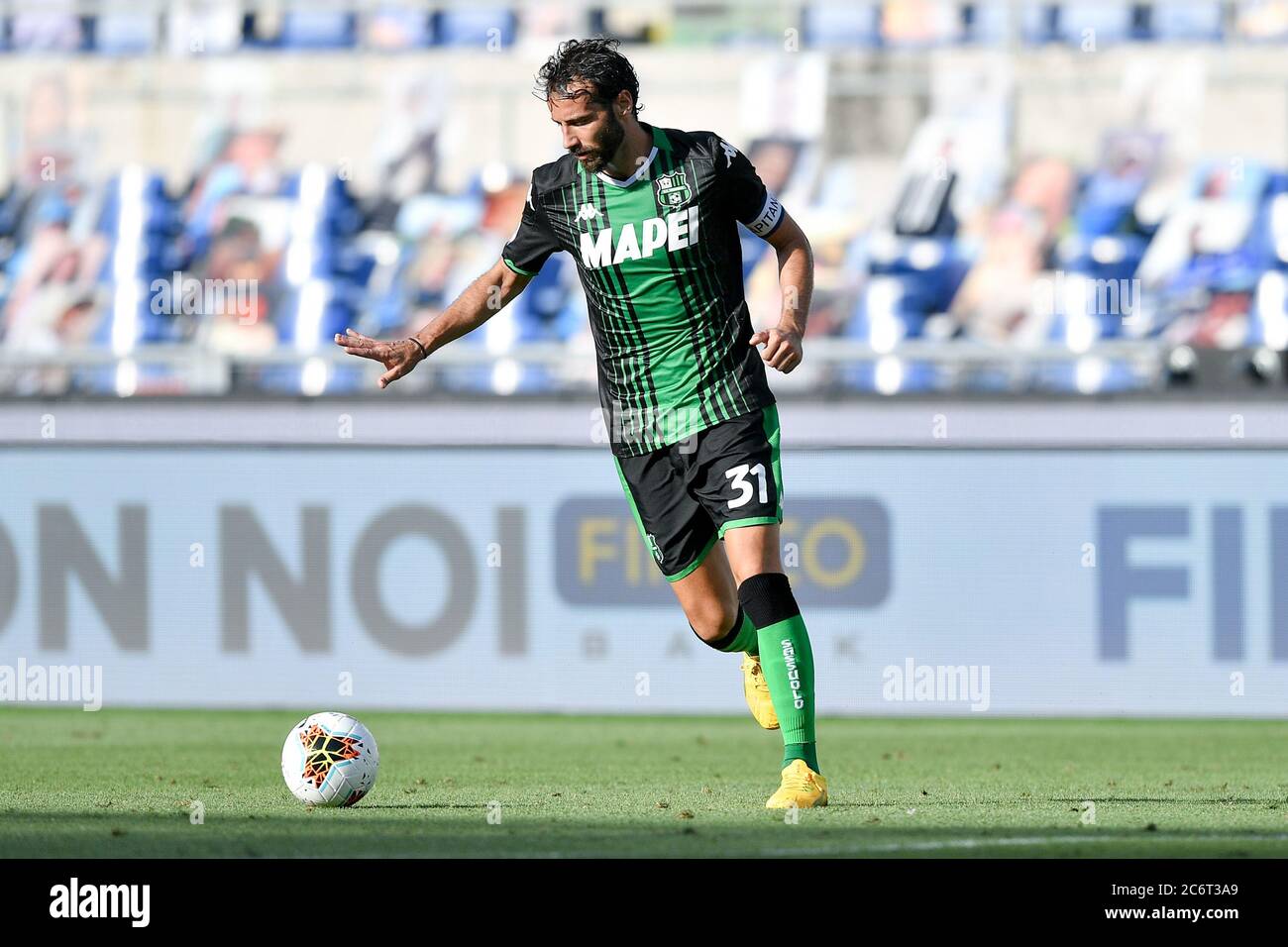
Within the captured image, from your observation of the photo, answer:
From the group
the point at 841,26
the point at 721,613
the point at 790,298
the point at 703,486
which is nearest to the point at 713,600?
the point at 721,613

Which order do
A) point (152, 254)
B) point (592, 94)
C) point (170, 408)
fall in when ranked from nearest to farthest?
point (592, 94) < point (170, 408) < point (152, 254)

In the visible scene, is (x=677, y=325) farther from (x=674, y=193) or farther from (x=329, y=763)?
(x=329, y=763)

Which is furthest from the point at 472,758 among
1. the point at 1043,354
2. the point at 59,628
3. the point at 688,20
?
the point at 688,20

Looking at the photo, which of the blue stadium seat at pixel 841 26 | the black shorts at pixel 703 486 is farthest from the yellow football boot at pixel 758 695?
the blue stadium seat at pixel 841 26

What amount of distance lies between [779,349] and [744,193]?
0.78 m

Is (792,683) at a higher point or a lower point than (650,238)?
lower

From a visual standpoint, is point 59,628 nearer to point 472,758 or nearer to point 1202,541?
point 472,758

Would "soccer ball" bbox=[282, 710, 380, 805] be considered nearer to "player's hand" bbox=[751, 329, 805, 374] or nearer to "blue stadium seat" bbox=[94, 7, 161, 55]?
"player's hand" bbox=[751, 329, 805, 374]

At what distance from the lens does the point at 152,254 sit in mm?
16297

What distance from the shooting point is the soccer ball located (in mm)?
6430

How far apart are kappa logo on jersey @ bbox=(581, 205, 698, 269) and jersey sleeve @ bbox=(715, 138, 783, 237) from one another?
139 mm

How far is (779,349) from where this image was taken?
600 cm

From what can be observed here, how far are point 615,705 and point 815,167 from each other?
6744mm
